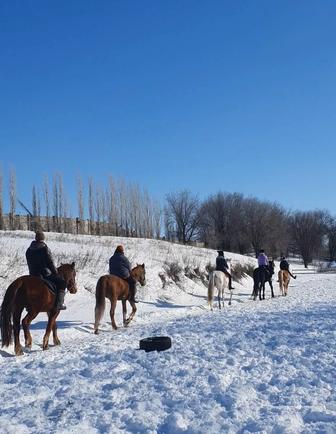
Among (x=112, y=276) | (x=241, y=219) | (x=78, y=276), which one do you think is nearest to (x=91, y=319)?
(x=112, y=276)

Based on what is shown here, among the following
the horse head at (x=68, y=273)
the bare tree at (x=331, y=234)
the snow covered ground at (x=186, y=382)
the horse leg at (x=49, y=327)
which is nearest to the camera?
the snow covered ground at (x=186, y=382)

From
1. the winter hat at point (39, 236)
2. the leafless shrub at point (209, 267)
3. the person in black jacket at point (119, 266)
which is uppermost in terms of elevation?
the winter hat at point (39, 236)

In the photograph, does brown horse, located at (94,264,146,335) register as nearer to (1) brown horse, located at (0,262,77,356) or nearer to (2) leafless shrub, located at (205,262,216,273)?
(1) brown horse, located at (0,262,77,356)

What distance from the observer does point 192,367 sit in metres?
7.11

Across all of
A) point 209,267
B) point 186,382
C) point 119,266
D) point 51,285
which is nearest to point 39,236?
point 51,285

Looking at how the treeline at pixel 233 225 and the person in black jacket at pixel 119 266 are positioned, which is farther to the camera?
the treeline at pixel 233 225

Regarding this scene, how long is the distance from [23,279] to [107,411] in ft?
16.8

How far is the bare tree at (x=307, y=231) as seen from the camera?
91.2m

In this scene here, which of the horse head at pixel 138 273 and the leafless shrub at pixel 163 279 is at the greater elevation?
the horse head at pixel 138 273

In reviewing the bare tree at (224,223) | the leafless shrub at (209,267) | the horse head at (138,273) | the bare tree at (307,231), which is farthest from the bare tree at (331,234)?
the horse head at (138,273)

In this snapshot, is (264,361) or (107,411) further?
(264,361)

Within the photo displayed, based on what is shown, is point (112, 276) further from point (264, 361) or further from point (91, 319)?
point (264, 361)

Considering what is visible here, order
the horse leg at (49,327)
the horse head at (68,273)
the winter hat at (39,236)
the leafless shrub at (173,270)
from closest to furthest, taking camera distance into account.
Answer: the horse leg at (49,327) < the winter hat at (39,236) < the horse head at (68,273) < the leafless shrub at (173,270)

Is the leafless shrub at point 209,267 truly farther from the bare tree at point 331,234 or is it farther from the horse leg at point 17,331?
the bare tree at point 331,234
